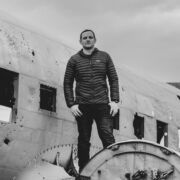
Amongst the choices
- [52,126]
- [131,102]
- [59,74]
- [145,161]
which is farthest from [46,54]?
[145,161]

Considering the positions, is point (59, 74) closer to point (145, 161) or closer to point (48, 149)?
point (48, 149)

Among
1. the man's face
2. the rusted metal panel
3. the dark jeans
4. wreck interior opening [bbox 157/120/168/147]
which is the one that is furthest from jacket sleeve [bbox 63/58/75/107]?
wreck interior opening [bbox 157/120/168/147]

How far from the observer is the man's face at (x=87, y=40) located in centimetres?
916

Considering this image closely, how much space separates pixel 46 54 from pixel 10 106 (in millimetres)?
1807

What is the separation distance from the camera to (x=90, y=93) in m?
9.14

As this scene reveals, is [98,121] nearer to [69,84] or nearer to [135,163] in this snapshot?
[69,84]

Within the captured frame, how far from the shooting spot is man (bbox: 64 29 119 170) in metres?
9.05

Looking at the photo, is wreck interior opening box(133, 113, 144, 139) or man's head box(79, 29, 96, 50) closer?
man's head box(79, 29, 96, 50)

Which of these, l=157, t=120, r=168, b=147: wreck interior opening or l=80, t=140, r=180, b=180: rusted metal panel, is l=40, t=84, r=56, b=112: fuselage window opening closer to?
l=80, t=140, r=180, b=180: rusted metal panel

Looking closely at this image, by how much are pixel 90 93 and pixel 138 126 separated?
5703 millimetres

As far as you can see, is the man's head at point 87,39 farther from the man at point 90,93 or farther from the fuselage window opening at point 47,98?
the fuselage window opening at point 47,98

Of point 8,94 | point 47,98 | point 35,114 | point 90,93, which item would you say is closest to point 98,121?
point 90,93

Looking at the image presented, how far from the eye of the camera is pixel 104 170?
7.38 m

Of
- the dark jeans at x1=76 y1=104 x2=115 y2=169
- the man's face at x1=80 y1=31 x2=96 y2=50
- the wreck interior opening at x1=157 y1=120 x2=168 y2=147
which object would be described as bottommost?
the dark jeans at x1=76 y1=104 x2=115 y2=169
